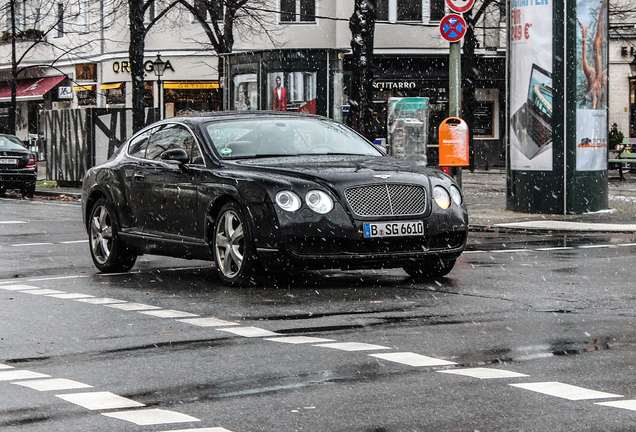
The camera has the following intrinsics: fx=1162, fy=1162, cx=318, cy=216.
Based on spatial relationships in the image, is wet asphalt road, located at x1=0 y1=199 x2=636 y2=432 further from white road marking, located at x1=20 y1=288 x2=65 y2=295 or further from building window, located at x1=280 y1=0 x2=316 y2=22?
building window, located at x1=280 y1=0 x2=316 y2=22

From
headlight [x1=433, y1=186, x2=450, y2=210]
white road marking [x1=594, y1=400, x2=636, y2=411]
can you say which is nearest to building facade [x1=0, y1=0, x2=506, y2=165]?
headlight [x1=433, y1=186, x2=450, y2=210]

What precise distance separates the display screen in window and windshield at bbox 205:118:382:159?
16.0 m

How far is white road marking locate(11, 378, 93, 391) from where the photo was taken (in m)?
5.64

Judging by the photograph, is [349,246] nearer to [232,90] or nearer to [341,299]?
[341,299]

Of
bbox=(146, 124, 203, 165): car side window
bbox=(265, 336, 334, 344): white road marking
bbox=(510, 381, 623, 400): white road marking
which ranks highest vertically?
bbox=(146, 124, 203, 165): car side window

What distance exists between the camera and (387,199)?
959 centimetres

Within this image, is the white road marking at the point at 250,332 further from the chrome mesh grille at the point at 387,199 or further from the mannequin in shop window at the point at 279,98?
the mannequin in shop window at the point at 279,98

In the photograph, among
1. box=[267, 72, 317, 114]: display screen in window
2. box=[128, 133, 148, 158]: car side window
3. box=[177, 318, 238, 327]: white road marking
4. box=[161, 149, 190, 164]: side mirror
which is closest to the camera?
box=[177, 318, 238, 327]: white road marking

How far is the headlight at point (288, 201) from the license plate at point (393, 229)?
1.94ft

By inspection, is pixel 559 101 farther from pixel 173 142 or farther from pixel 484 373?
pixel 484 373

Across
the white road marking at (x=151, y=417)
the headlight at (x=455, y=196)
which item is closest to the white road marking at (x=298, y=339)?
the white road marking at (x=151, y=417)

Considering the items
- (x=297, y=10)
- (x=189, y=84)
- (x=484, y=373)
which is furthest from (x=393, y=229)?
(x=189, y=84)

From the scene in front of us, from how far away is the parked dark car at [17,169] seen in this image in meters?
29.4

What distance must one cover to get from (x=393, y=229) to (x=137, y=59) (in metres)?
21.6
